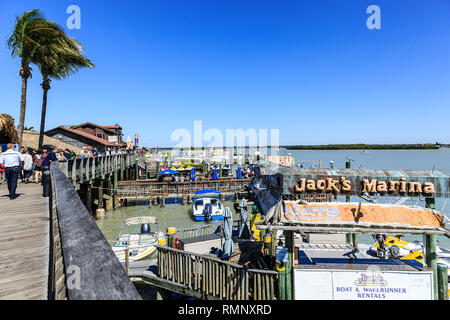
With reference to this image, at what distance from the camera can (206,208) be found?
2695 cm

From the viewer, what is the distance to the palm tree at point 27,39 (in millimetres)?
17422

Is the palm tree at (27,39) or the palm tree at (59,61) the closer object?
the palm tree at (27,39)

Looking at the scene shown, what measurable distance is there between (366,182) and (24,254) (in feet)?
28.2

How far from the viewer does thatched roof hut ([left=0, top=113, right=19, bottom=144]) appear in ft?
68.9

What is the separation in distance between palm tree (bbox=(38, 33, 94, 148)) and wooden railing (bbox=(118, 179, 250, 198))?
12326 mm

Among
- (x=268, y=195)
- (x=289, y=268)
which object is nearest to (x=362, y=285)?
(x=289, y=268)

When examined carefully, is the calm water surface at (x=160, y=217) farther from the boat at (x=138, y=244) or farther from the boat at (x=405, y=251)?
the boat at (x=405, y=251)

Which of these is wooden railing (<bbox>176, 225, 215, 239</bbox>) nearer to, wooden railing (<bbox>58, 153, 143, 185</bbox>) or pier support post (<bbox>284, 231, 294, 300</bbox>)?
wooden railing (<bbox>58, 153, 143, 185</bbox>)

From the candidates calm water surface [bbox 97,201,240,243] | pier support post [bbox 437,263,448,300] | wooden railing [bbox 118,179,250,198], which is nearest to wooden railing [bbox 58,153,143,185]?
wooden railing [bbox 118,179,250,198]

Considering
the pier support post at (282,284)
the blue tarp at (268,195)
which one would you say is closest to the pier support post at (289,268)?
the pier support post at (282,284)

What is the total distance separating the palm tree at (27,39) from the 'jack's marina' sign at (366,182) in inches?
684

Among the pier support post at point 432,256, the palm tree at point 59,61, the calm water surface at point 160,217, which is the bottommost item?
the calm water surface at point 160,217

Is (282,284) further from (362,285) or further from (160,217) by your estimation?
(160,217)
